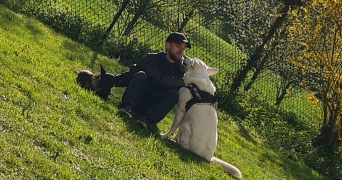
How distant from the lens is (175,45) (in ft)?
23.6

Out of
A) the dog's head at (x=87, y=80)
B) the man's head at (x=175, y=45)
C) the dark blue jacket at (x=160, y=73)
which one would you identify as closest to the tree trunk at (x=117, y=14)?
the dog's head at (x=87, y=80)

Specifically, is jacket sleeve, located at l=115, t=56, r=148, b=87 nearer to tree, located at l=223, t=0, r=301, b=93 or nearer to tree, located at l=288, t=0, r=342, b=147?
tree, located at l=288, t=0, r=342, b=147

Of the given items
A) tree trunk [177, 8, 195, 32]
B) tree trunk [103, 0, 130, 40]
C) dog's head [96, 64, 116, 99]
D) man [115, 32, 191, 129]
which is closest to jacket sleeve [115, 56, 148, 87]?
man [115, 32, 191, 129]

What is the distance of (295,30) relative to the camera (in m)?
13.2

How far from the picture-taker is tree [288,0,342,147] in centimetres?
1242

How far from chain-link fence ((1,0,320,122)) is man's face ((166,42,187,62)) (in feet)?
14.2

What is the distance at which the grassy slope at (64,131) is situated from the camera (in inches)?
169

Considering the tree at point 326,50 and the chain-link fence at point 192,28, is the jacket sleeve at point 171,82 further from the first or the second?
the tree at point 326,50

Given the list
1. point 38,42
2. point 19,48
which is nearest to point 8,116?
point 19,48

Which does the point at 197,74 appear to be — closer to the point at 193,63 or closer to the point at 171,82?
the point at 193,63

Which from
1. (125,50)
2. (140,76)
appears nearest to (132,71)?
(140,76)

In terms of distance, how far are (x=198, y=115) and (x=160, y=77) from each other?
0.80m

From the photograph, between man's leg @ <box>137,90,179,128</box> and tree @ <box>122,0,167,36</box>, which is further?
tree @ <box>122,0,167,36</box>

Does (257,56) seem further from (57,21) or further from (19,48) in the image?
(19,48)
